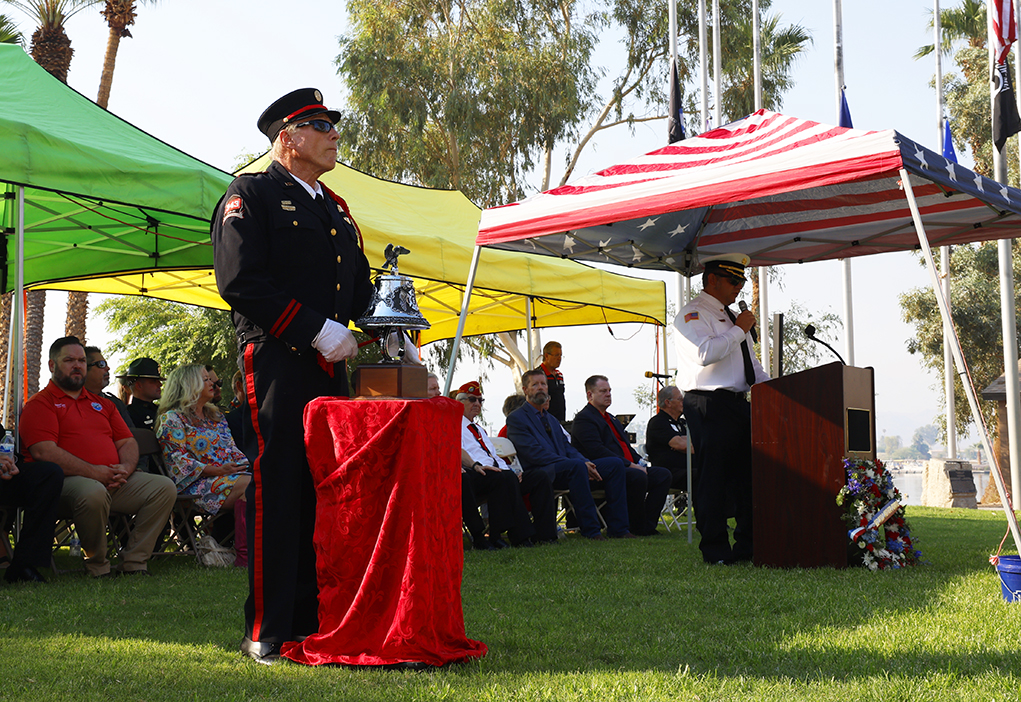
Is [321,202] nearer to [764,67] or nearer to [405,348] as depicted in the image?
[405,348]

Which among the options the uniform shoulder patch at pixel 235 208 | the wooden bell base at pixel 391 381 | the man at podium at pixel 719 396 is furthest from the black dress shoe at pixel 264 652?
the man at podium at pixel 719 396

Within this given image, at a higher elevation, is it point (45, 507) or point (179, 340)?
point (179, 340)

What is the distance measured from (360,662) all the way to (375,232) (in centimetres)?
501

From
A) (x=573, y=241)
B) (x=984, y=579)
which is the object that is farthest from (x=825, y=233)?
(x=984, y=579)

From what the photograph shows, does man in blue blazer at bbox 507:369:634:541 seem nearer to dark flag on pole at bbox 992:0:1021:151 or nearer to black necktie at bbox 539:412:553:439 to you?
black necktie at bbox 539:412:553:439

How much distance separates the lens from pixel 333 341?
3.13 meters

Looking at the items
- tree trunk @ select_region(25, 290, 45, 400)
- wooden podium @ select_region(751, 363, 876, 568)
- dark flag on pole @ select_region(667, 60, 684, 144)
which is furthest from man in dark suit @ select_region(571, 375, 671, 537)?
tree trunk @ select_region(25, 290, 45, 400)

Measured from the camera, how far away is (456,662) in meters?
3.09

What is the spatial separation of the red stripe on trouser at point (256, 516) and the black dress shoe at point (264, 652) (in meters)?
0.03

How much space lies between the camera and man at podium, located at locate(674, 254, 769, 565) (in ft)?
19.2

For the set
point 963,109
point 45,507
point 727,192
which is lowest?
point 45,507

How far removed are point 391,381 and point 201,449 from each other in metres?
3.85

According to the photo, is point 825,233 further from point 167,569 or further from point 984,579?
point 167,569

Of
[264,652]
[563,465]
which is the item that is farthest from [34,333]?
[264,652]
